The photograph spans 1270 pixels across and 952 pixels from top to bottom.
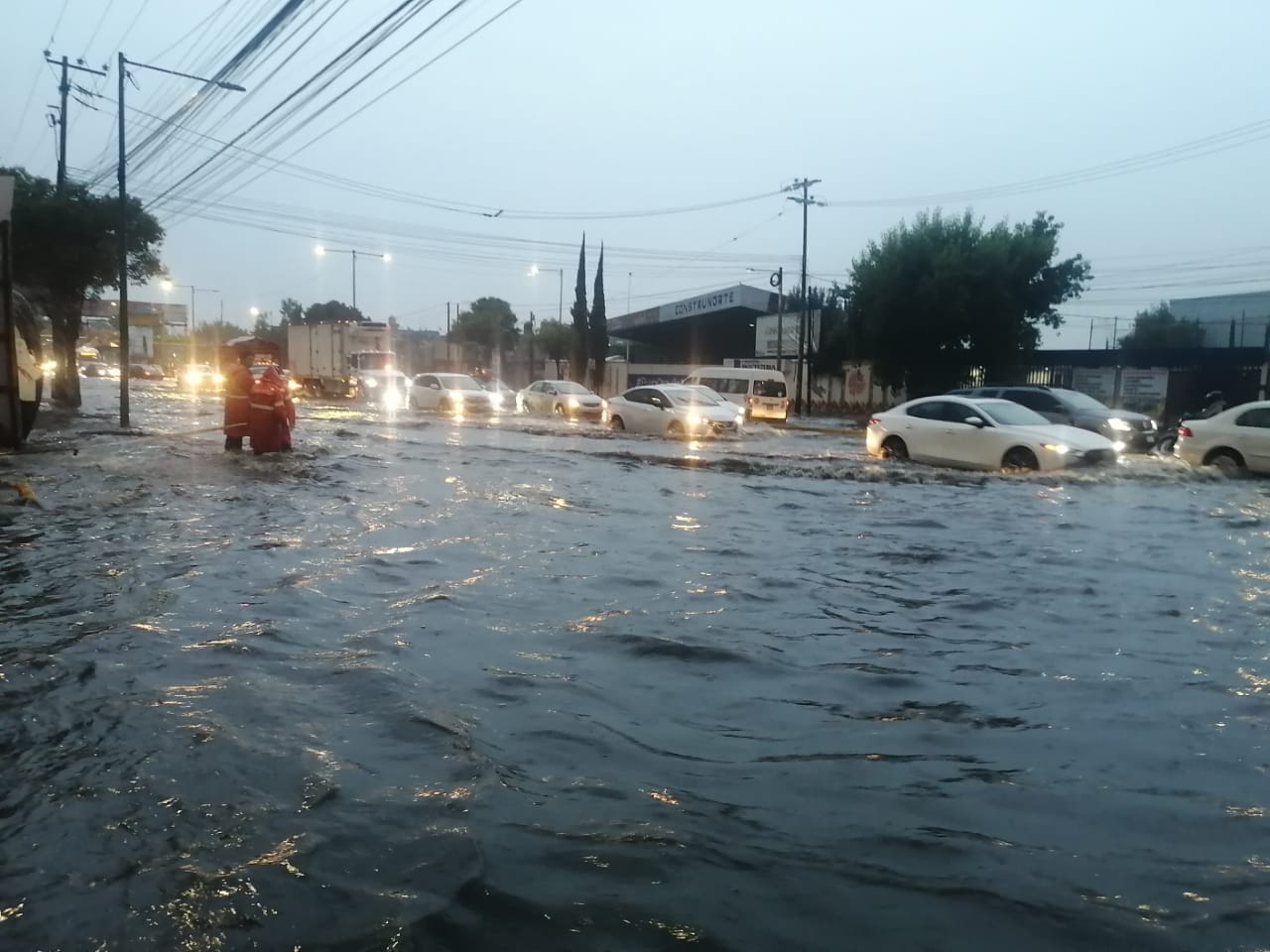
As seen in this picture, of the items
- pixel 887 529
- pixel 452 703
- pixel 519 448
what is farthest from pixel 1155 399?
pixel 452 703

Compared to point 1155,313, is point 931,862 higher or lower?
lower

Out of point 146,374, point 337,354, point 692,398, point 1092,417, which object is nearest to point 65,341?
point 337,354

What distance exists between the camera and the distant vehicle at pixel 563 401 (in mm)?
29219

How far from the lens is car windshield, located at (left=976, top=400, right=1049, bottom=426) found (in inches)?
607

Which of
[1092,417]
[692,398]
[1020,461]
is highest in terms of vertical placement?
[692,398]

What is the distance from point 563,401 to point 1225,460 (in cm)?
1777

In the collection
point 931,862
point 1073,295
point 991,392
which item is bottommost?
point 931,862

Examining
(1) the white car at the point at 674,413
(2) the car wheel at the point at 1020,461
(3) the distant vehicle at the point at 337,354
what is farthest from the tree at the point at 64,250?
(2) the car wheel at the point at 1020,461

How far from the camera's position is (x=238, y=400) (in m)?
15.5

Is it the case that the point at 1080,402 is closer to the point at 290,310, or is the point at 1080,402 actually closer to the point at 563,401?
the point at 563,401

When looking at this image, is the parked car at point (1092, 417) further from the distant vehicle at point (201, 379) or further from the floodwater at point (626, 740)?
the distant vehicle at point (201, 379)

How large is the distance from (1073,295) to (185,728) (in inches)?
1451

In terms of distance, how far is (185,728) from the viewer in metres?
4.23

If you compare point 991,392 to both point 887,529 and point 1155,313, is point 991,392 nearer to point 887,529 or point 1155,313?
point 887,529
